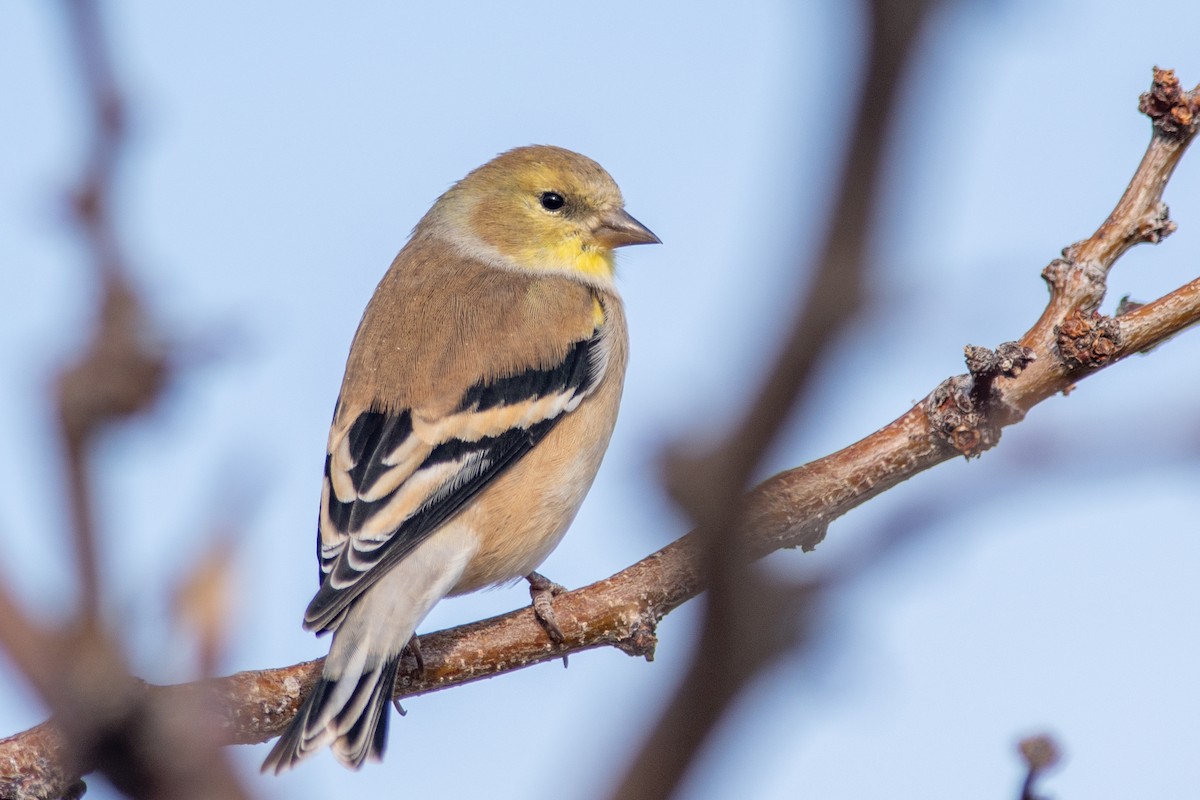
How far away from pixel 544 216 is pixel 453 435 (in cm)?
219

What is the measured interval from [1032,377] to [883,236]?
10.5 ft

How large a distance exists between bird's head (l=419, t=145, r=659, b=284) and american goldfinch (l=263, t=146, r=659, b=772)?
1 cm

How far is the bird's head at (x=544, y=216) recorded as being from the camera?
7102 mm

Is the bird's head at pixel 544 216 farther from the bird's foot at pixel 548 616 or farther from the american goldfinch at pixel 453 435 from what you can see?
the bird's foot at pixel 548 616

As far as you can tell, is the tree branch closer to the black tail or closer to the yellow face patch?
the black tail

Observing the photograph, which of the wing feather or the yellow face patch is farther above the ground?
the yellow face patch

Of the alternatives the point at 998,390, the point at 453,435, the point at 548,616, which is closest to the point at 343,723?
the point at 548,616

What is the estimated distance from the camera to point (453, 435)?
17.9 feet

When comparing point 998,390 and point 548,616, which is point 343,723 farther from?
point 998,390

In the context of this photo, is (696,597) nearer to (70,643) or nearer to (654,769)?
(654,769)

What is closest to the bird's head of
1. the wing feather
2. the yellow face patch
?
the yellow face patch

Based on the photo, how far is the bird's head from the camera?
280 inches

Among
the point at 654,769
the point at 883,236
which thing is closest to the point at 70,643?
the point at 654,769

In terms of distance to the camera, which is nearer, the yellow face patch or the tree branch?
the tree branch
